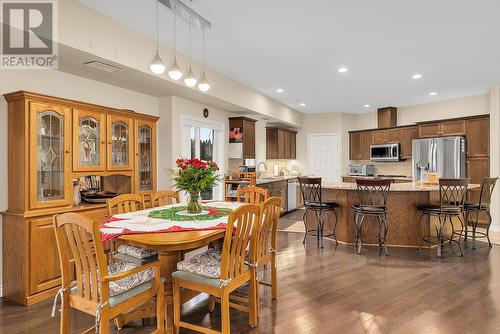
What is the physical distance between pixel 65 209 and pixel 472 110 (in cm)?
807

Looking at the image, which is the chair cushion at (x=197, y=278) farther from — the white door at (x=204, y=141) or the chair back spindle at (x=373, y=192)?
the white door at (x=204, y=141)

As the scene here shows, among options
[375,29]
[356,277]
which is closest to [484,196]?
[356,277]

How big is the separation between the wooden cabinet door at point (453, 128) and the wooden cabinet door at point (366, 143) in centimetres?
192

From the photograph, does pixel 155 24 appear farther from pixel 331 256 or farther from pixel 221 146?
pixel 331 256

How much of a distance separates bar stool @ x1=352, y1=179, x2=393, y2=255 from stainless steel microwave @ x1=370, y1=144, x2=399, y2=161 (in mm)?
3634

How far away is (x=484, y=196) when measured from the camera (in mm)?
5051

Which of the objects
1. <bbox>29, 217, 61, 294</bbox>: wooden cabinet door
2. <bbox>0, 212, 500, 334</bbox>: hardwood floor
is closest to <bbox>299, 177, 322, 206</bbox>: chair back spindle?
<bbox>0, 212, 500, 334</bbox>: hardwood floor

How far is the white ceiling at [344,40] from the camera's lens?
3.08 meters

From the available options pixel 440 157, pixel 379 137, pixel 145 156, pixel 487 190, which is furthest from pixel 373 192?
pixel 379 137

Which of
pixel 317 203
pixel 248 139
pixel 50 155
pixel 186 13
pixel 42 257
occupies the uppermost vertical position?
pixel 186 13

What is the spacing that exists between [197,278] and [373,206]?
3.04 m

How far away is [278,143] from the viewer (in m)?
8.27

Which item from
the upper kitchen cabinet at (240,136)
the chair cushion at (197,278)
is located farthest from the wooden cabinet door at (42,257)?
the upper kitchen cabinet at (240,136)

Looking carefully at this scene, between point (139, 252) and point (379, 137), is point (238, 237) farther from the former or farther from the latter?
point (379, 137)
